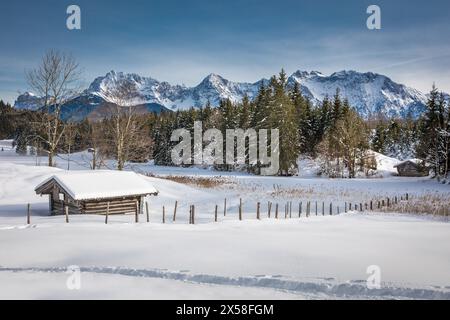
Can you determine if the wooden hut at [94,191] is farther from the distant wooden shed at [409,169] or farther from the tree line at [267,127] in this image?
the distant wooden shed at [409,169]

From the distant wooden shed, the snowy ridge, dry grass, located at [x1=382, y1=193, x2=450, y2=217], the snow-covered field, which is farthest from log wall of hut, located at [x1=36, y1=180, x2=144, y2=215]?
the distant wooden shed

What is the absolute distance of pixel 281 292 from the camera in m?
8.26

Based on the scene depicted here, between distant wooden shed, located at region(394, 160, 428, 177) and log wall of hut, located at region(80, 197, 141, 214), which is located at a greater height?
distant wooden shed, located at region(394, 160, 428, 177)

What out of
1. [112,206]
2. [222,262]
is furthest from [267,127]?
[222,262]

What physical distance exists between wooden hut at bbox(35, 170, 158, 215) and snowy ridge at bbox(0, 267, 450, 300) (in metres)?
13.0

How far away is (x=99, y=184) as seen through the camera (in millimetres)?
23844

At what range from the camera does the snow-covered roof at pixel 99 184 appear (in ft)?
74.1

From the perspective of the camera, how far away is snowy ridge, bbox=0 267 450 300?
7.96 metres

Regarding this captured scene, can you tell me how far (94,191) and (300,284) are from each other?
17.5 meters

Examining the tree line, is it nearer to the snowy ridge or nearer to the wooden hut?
the wooden hut

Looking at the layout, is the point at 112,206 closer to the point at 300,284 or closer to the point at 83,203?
the point at 83,203

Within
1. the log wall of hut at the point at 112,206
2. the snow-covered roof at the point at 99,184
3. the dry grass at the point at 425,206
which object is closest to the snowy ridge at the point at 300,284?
the snow-covered roof at the point at 99,184

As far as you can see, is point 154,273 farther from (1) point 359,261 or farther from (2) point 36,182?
(2) point 36,182

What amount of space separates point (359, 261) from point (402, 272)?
1.29 meters
